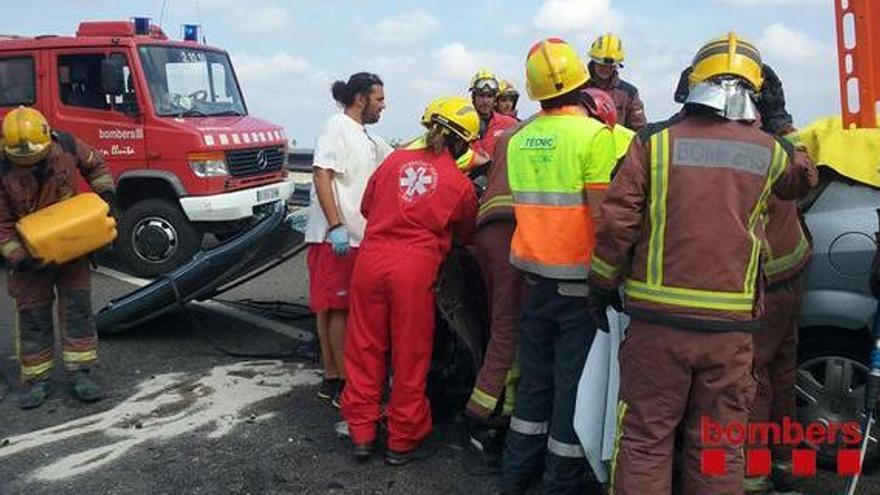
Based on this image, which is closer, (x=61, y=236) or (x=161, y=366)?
(x=61, y=236)

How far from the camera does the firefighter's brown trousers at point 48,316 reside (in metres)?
5.06

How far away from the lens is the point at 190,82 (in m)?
9.24

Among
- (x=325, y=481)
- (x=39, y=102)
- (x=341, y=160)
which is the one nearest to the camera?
(x=325, y=481)

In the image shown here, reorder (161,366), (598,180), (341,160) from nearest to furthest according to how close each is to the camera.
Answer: (598,180) < (341,160) < (161,366)

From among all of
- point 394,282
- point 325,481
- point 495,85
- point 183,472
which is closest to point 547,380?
point 394,282

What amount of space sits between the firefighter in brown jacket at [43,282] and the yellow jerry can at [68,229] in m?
0.08

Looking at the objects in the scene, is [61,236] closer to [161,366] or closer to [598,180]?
[161,366]

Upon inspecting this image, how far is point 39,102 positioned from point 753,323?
27.2 feet

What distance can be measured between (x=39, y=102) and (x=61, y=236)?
488 centimetres

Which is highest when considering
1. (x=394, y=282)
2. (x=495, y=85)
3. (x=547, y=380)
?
(x=495, y=85)

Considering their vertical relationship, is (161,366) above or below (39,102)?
below

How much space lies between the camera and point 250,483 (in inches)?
153

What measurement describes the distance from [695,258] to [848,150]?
4.39 feet

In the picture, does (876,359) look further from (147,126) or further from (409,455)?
(147,126)
